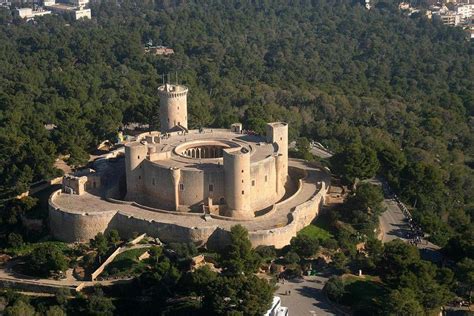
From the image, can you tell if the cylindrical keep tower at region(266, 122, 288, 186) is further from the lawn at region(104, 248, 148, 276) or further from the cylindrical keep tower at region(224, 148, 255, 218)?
the lawn at region(104, 248, 148, 276)

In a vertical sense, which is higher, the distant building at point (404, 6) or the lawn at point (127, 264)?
the distant building at point (404, 6)

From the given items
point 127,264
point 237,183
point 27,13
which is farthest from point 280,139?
point 27,13

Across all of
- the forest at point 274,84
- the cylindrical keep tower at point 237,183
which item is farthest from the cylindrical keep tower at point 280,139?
the forest at point 274,84

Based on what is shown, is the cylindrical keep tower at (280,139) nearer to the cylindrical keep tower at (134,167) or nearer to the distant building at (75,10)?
the cylindrical keep tower at (134,167)

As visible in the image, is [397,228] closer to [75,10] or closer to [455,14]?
[455,14]

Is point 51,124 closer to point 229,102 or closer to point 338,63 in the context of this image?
point 229,102

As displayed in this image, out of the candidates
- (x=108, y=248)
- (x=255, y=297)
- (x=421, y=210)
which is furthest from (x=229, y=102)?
(x=255, y=297)

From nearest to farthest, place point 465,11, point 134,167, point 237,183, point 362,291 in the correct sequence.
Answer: point 362,291
point 237,183
point 134,167
point 465,11
